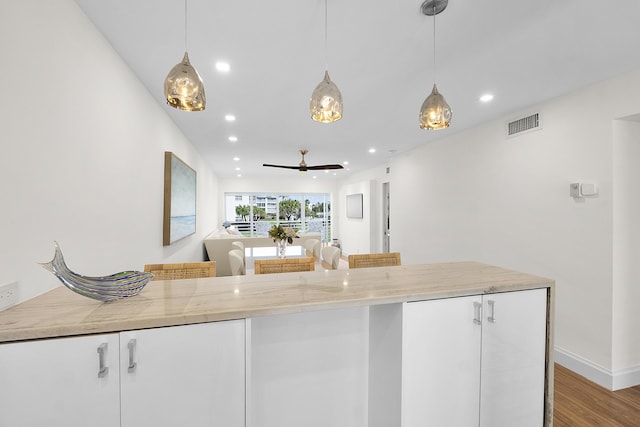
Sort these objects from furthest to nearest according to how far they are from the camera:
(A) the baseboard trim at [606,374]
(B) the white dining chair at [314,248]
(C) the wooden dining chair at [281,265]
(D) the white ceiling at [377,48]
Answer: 1. (B) the white dining chair at [314,248]
2. (A) the baseboard trim at [606,374]
3. (C) the wooden dining chair at [281,265]
4. (D) the white ceiling at [377,48]

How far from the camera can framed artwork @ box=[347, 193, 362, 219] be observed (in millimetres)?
7024

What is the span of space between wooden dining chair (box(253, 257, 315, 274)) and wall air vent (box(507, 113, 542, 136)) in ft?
8.87

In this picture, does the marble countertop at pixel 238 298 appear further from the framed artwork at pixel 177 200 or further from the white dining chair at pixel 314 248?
the white dining chair at pixel 314 248

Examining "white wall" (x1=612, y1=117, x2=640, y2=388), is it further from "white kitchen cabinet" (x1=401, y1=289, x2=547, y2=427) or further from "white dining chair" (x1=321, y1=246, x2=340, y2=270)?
"white dining chair" (x1=321, y1=246, x2=340, y2=270)

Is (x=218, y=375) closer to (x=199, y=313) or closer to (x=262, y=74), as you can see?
(x=199, y=313)

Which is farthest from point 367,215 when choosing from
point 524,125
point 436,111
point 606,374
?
point 436,111

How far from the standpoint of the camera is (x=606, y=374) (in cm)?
214

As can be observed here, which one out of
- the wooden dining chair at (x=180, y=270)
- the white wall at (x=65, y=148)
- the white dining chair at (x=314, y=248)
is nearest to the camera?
the white wall at (x=65, y=148)

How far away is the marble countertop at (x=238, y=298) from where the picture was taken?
887 mm

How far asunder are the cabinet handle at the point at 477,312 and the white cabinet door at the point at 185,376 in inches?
43.1

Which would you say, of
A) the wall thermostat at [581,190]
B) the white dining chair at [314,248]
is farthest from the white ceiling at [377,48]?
the white dining chair at [314,248]

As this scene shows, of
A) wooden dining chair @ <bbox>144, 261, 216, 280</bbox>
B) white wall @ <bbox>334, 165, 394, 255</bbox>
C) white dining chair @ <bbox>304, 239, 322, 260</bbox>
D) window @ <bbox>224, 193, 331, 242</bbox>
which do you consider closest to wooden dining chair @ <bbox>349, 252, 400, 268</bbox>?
wooden dining chair @ <bbox>144, 261, 216, 280</bbox>

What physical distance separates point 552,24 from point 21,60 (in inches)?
106

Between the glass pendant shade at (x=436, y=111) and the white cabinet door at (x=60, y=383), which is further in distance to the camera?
the glass pendant shade at (x=436, y=111)
